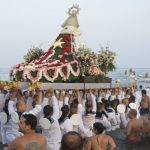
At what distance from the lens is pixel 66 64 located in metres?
23.6

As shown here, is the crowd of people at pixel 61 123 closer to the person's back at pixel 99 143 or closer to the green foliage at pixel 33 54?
the person's back at pixel 99 143

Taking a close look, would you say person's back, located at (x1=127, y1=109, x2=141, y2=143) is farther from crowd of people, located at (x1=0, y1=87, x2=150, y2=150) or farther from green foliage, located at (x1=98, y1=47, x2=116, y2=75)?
green foliage, located at (x1=98, y1=47, x2=116, y2=75)

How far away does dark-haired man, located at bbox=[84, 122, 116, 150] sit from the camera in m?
9.89

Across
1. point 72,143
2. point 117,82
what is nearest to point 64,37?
point 117,82

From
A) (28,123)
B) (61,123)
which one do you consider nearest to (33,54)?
(61,123)

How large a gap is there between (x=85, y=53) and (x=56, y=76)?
1.83m

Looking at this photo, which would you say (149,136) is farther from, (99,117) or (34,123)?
(34,123)

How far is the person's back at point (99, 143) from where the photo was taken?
988cm

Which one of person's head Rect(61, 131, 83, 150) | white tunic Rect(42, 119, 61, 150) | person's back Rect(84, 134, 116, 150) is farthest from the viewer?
white tunic Rect(42, 119, 61, 150)

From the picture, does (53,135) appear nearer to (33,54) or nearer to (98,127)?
(98,127)

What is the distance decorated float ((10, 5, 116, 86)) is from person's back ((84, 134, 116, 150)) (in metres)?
12.5

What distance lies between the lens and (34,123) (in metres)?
7.96

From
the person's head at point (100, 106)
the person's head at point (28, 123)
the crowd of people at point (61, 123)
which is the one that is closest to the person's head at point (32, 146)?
the crowd of people at point (61, 123)

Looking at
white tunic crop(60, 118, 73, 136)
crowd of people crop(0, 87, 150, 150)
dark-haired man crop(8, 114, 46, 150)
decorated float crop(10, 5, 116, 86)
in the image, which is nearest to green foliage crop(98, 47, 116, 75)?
decorated float crop(10, 5, 116, 86)
